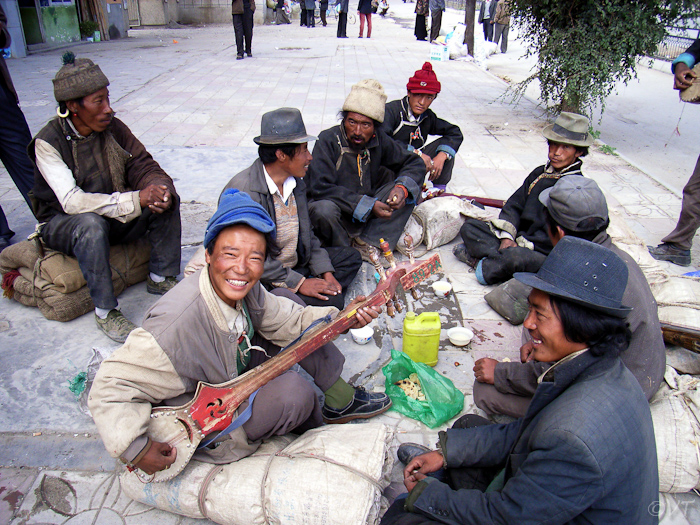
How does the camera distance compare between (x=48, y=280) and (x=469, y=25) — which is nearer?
(x=48, y=280)

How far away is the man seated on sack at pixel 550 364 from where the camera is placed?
2.36 meters

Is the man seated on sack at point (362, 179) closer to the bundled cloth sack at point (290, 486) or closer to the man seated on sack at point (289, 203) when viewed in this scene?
the man seated on sack at point (289, 203)

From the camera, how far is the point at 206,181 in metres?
5.84

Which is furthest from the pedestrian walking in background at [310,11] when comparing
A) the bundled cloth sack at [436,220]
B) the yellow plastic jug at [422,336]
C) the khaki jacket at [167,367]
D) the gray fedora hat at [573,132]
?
the khaki jacket at [167,367]

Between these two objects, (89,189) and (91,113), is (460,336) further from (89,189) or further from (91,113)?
(91,113)

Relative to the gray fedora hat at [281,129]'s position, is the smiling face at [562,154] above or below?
below

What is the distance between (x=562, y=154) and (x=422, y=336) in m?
1.99

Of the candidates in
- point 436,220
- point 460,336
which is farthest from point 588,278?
point 436,220

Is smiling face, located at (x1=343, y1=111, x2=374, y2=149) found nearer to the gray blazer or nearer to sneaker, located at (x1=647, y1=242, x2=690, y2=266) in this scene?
the gray blazer

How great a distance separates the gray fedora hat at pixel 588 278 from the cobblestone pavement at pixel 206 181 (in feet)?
4.37

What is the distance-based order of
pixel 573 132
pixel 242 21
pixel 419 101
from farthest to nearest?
pixel 242 21 < pixel 419 101 < pixel 573 132

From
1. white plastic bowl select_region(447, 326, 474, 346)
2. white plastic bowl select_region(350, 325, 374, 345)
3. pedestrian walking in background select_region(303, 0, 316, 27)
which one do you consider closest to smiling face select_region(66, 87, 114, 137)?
white plastic bowl select_region(350, 325, 374, 345)

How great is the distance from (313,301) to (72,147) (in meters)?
1.85

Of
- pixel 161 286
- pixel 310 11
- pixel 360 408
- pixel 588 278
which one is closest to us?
pixel 588 278
